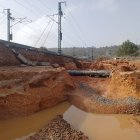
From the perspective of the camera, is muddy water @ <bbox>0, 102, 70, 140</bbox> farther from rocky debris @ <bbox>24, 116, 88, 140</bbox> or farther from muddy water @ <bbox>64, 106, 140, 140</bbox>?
muddy water @ <bbox>64, 106, 140, 140</bbox>

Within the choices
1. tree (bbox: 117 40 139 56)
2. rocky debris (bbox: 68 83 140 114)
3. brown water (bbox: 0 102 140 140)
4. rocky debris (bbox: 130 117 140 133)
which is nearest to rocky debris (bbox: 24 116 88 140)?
brown water (bbox: 0 102 140 140)

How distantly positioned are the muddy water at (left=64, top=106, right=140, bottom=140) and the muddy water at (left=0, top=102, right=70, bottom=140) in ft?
5.22

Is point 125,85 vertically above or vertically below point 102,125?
above

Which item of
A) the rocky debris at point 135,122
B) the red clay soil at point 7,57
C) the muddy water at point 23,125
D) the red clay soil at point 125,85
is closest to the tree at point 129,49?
the red clay soil at point 125,85

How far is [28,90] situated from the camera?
1773cm

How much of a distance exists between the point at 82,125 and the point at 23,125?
354cm

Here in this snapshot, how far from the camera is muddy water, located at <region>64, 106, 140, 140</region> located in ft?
48.5

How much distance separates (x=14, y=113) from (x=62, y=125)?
3465mm

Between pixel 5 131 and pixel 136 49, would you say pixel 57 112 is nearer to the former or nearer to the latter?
pixel 5 131

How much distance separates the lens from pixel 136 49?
2697 inches

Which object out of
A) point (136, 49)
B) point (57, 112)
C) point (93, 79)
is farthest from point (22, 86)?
point (136, 49)

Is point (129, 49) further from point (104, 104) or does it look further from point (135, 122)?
point (135, 122)

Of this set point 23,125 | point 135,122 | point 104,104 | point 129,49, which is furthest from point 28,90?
point 129,49

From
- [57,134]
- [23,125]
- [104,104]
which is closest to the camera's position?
[57,134]
